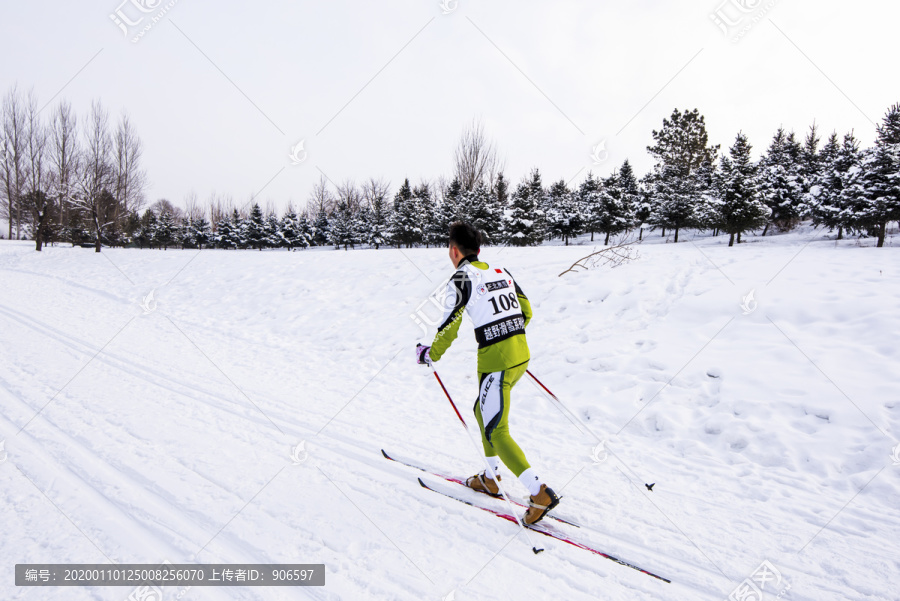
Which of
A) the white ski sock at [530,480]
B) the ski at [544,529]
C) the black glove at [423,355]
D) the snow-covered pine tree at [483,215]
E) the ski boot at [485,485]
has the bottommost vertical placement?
the ski at [544,529]

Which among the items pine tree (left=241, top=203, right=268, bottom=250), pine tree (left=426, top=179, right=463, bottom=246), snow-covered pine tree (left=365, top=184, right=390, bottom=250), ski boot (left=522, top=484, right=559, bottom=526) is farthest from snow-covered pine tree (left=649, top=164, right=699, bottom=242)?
pine tree (left=241, top=203, right=268, bottom=250)

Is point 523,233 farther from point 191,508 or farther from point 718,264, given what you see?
point 191,508

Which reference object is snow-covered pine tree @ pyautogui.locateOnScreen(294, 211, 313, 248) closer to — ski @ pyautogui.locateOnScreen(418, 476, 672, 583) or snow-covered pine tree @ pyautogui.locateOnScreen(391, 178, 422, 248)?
snow-covered pine tree @ pyautogui.locateOnScreen(391, 178, 422, 248)

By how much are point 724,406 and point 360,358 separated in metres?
5.73

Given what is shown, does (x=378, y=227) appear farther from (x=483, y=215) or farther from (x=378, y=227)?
(x=483, y=215)

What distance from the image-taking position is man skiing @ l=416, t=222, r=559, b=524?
304 centimetres

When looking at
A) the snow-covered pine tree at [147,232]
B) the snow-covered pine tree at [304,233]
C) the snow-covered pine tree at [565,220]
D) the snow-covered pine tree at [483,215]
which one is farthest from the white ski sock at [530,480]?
the snow-covered pine tree at [147,232]

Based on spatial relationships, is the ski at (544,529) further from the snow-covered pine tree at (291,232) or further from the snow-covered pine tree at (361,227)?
the snow-covered pine tree at (291,232)

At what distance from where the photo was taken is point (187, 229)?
49.1 metres

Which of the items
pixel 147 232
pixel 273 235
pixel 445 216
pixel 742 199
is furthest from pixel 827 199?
pixel 147 232

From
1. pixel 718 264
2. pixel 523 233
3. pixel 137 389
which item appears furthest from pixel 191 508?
pixel 523 233

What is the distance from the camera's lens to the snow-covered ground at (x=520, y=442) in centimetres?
266

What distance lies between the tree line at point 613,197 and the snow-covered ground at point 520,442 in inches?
412

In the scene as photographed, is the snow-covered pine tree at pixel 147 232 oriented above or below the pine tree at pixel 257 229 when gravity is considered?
above
